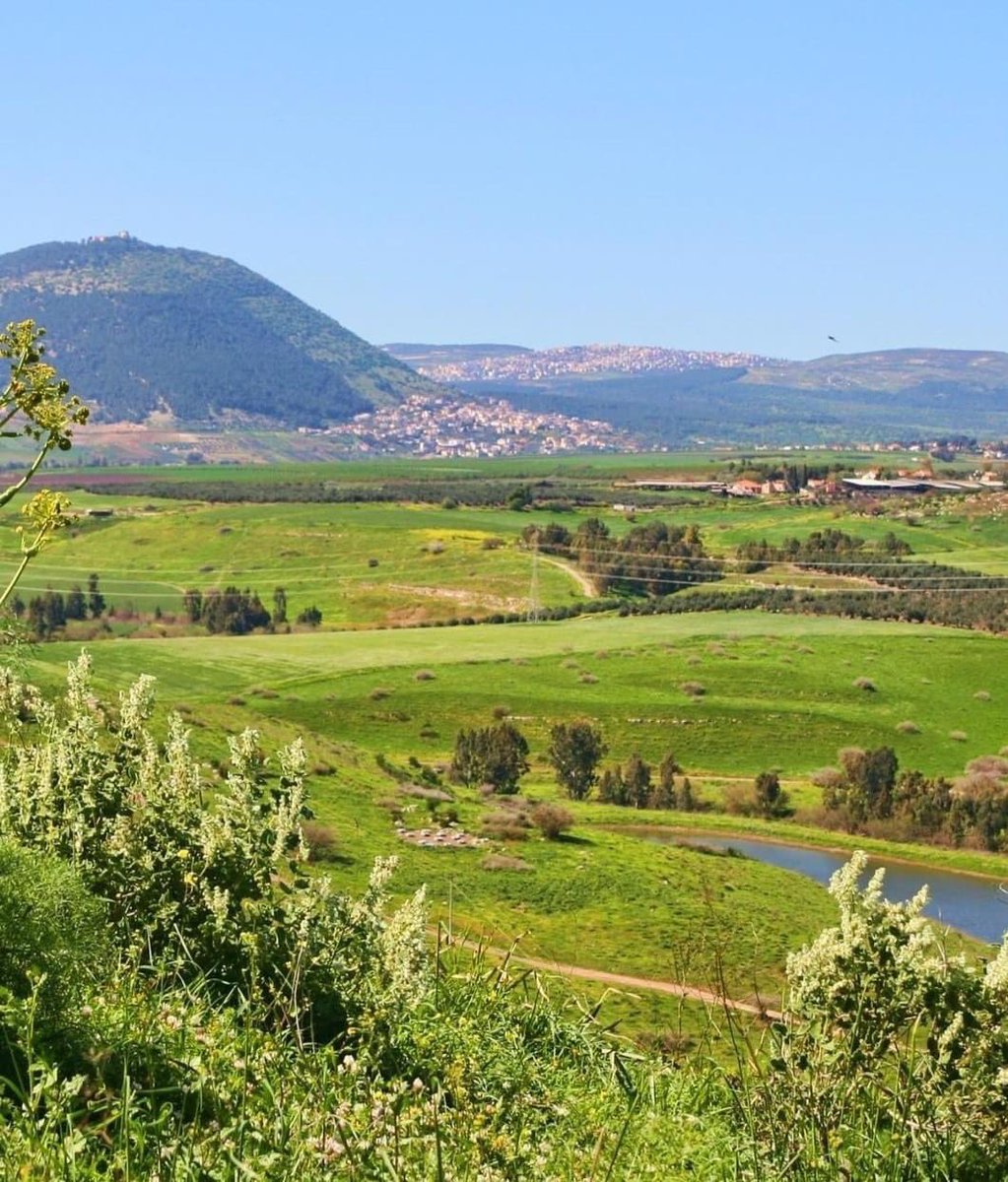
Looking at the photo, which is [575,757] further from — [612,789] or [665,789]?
[665,789]

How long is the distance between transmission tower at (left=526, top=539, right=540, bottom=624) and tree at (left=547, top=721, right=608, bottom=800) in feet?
95.0

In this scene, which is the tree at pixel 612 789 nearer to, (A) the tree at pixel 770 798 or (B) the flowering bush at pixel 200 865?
(A) the tree at pixel 770 798

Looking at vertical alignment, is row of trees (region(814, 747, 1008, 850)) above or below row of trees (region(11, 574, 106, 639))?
below

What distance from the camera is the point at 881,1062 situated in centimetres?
550

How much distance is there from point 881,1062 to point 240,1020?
220 cm

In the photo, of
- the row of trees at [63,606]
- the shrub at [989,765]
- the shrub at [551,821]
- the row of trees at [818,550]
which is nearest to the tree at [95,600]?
the row of trees at [63,606]

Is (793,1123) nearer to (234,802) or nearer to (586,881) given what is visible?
(234,802)

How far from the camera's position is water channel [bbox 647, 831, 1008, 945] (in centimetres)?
3975

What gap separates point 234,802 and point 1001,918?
37.3 meters

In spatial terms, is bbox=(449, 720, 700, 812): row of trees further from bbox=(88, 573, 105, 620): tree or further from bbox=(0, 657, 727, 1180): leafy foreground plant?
bbox=(0, 657, 727, 1180): leafy foreground plant

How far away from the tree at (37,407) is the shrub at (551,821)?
117 ft

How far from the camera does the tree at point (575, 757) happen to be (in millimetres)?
59688

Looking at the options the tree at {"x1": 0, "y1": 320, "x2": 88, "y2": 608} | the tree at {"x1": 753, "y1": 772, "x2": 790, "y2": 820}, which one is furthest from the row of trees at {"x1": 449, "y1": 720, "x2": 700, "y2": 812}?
the tree at {"x1": 0, "y1": 320, "x2": 88, "y2": 608}

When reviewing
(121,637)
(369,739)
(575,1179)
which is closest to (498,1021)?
(575,1179)
